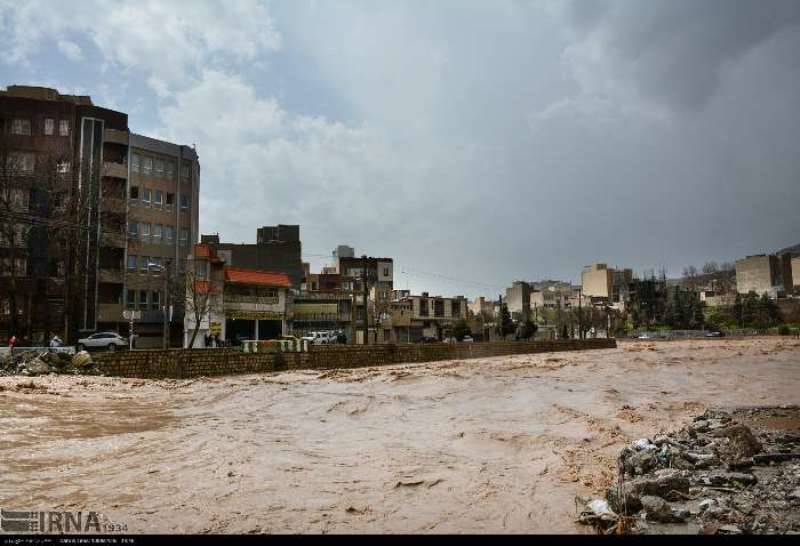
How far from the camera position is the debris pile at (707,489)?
240 inches

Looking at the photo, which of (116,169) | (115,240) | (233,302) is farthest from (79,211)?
(233,302)

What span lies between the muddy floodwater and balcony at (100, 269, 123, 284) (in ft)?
101

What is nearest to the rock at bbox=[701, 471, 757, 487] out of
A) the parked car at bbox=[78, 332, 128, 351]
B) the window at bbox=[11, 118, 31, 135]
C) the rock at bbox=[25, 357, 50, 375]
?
the rock at bbox=[25, 357, 50, 375]

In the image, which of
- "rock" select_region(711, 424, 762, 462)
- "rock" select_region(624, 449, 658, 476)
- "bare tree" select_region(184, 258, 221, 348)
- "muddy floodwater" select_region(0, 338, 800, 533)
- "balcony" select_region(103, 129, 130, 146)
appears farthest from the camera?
"balcony" select_region(103, 129, 130, 146)

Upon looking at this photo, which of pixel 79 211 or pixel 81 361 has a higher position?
pixel 79 211

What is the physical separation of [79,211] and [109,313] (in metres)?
15.9

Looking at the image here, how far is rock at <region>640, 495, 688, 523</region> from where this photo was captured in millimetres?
6176

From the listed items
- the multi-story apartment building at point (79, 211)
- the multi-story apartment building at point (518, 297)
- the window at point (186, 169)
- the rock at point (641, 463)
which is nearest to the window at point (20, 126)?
the multi-story apartment building at point (79, 211)

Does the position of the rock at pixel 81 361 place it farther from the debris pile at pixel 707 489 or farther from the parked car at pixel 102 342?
the debris pile at pixel 707 489

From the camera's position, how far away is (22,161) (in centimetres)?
4900

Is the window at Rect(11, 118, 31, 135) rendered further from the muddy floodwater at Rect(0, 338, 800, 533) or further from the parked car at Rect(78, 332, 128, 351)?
the muddy floodwater at Rect(0, 338, 800, 533)

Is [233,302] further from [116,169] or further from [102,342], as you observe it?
[102,342]

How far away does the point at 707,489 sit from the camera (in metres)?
7.19
